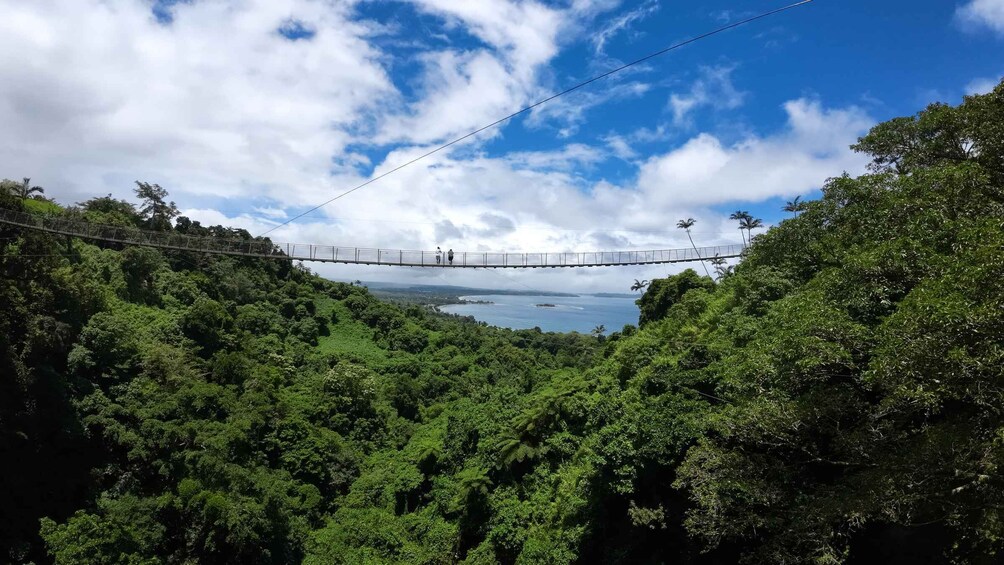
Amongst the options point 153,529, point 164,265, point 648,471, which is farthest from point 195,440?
point 164,265

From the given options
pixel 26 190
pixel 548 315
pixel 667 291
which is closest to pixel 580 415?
pixel 667 291

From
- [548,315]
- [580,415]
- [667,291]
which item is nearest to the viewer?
[580,415]

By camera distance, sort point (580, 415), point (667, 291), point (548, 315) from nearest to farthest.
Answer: point (580, 415), point (667, 291), point (548, 315)

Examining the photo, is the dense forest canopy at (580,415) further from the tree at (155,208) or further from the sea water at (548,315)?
the sea water at (548,315)

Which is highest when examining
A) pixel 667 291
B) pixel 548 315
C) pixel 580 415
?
pixel 548 315

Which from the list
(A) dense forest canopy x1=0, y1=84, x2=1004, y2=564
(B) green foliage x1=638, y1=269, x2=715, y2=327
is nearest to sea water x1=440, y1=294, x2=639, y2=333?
(B) green foliage x1=638, y1=269, x2=715, y2=327

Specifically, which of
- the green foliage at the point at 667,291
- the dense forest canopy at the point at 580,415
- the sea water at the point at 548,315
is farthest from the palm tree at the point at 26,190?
the sea water at the point at 548,315

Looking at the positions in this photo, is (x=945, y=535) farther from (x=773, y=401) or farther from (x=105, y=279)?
(x=105, y=279)

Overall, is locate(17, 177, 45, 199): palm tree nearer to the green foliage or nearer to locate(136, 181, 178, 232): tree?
locate(136, 181, 178, 232): tree

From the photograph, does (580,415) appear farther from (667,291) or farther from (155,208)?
(155,208)
